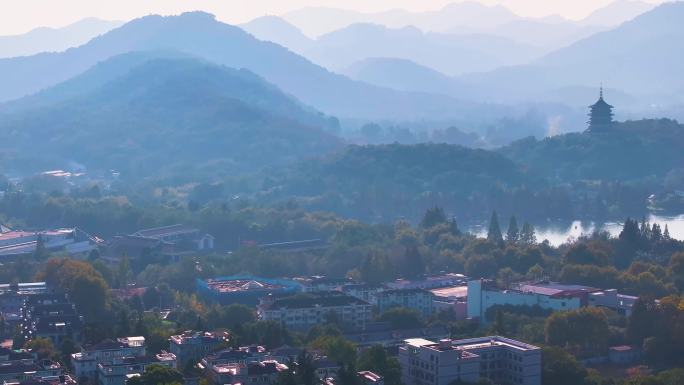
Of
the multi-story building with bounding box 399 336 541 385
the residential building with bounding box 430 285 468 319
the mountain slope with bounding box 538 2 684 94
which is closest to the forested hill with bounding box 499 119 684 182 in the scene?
the residential building with bounding box 430 285 468 319

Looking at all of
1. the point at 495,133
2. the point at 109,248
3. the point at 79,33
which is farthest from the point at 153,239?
the point at 79,33

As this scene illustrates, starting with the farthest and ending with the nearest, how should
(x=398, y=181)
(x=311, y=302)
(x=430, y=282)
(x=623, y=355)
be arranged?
(x=398, y=181)
(x=430, y=282)
(x=311, y=302)
(x=623, y=355)

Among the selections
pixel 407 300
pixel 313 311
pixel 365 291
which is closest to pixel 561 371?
pixel 313 311

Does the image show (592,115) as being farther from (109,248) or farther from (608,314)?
(608,314)

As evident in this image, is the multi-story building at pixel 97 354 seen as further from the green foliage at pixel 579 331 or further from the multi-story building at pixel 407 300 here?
the multi-story building at pixel 407 300

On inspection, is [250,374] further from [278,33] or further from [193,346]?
[278,33]
